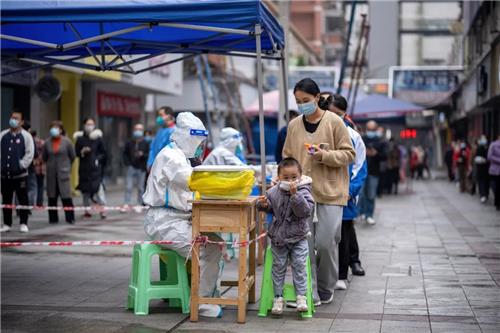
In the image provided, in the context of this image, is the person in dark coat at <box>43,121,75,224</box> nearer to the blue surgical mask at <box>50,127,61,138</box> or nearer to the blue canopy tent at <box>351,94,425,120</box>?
the blue surgical mask at <box>50,127,61,138</box>

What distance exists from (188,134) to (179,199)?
571mm

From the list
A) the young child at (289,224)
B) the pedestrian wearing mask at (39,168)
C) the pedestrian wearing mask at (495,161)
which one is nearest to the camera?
the young child at (289,224)

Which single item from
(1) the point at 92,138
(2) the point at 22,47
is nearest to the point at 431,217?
(1) the point at 92,138

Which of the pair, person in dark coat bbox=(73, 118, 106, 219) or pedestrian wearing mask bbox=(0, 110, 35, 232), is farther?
person in dark coat bbox=(73, 118, 106, 219)

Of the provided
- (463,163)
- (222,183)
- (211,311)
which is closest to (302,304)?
(211,311)

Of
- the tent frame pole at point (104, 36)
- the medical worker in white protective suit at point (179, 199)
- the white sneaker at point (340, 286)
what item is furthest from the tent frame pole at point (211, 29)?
the white sneaker at point (340, 286)

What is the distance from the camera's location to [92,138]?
17469 millimetres

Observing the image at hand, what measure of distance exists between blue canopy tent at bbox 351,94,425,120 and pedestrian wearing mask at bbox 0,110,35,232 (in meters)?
13.6

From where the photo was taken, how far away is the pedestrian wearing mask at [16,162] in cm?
1446

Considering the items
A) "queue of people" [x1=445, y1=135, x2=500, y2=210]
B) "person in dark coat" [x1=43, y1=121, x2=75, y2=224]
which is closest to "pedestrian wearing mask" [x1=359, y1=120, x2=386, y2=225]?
"queue of people" [x1=445, y1=135, x2=500, y2=210]

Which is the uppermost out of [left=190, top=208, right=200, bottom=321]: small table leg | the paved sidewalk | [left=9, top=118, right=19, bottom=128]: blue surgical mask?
[left=9, top=118, right=19, bottom=128]: blue surgical mask

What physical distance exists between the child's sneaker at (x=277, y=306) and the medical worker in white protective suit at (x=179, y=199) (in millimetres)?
473

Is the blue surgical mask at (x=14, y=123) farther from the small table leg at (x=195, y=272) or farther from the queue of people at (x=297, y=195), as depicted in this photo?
the small table leg at (x=195, y=272)

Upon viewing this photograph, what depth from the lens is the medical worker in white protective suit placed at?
25.4 feet
